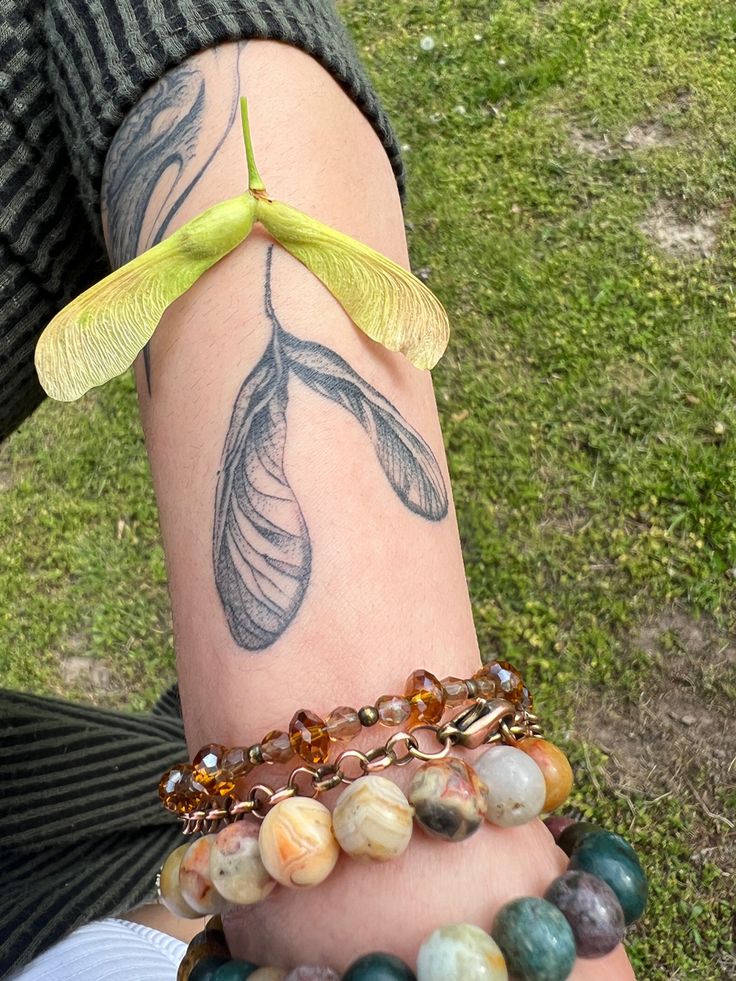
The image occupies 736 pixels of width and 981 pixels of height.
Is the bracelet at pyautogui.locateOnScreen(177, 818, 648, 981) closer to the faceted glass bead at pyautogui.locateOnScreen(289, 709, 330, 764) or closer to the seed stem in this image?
the faceted glass bead at pyautogui.locateOnScreen(289, 709, 330, 764)

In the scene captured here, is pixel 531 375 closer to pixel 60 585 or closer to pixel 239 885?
pixel 60 585

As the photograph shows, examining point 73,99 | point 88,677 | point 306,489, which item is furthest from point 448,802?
point 88,677

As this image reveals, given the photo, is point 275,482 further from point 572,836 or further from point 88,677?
point 88,677

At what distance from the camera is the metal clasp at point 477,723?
673 millimetres

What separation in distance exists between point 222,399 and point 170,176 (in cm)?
26

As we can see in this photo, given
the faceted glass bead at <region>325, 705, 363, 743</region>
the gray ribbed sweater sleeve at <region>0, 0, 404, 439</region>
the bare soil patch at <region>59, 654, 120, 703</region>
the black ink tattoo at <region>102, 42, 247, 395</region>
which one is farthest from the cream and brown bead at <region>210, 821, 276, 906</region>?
the bare soil patch at <region>59, 654, 120, 703</region>

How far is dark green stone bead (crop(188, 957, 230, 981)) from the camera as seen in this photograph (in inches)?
24.6

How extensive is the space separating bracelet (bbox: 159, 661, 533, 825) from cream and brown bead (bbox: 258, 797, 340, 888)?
1.6 inches

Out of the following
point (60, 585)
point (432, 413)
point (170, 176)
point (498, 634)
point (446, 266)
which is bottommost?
point (498, 634)

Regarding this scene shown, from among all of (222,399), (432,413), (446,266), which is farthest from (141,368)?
(446,266)

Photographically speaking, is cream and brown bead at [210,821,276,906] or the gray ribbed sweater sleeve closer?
cream and brown bead at [210,821,276,906]

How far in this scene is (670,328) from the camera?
205 cm

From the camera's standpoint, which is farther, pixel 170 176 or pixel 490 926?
pixel 170 176

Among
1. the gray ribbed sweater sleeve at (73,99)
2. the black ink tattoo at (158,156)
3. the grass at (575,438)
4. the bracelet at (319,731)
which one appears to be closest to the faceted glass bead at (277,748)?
the bracelet at (319,731)
